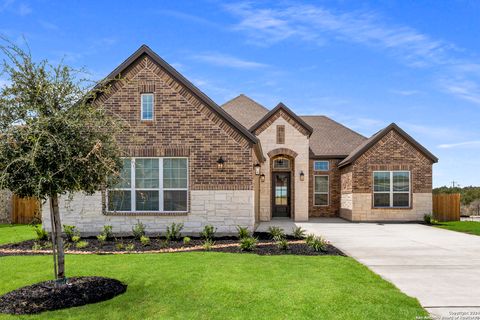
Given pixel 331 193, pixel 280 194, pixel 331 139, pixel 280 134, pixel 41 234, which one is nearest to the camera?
pixel 41 234

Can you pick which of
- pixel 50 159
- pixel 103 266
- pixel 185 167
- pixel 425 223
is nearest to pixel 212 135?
pixel 185 167

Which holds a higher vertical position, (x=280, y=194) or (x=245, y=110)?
(x=245, y=110)

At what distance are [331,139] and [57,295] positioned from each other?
20.1 m

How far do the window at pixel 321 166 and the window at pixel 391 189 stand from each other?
345cm

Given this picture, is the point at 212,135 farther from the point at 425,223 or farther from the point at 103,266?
the point at 425,223

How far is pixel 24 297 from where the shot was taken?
649 centimetres

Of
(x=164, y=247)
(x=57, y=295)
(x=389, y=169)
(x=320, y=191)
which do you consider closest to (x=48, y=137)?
(x=57, y=295)

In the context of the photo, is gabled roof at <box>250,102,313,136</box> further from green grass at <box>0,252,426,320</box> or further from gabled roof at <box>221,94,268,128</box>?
green grass at <box>0,252,426,320</box>

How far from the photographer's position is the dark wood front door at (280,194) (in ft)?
75.0

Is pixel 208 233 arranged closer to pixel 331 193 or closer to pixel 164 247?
pixel 164 247

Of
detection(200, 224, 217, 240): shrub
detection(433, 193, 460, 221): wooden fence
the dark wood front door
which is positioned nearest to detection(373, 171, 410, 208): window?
detection(433, 193, 460, 221): wooden fence

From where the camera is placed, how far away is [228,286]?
696 cm

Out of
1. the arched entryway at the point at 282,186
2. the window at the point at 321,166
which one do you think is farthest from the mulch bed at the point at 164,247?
the window at the point at 321,166

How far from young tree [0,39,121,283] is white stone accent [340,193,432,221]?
15802mm
